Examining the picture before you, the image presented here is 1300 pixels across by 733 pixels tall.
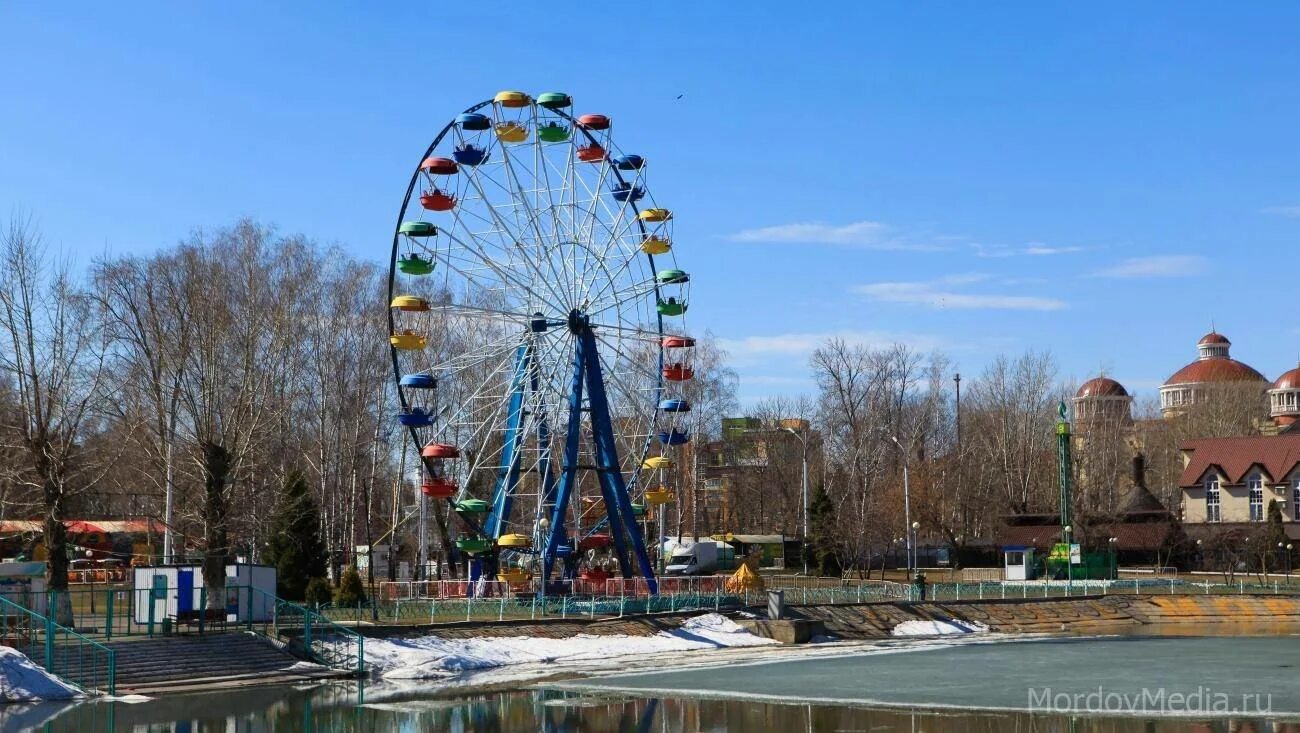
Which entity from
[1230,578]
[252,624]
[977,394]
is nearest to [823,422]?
[977,394]

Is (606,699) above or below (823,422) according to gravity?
below

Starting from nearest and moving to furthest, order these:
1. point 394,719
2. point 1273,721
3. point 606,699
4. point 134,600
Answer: point 1273,721 < point 394,719 < point 606,699 < point 134,600

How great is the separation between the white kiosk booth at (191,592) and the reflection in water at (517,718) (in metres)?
6.05

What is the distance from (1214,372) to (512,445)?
424 ft

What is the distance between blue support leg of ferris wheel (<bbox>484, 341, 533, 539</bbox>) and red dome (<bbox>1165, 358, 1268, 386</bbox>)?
123193 mm

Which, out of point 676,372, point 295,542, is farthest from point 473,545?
point 676,372

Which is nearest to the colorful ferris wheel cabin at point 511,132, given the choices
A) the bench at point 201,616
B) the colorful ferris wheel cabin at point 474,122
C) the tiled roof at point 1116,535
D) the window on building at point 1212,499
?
the colorful ferris wheel cabin at point 474,122

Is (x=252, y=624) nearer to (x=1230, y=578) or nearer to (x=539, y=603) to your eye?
(x=539, y=603)

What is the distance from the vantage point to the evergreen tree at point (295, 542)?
172 ft

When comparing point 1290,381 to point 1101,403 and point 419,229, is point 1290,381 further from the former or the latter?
point 419,229

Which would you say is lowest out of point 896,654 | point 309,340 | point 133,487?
point 896,654

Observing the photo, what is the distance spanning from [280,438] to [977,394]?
70878 mm

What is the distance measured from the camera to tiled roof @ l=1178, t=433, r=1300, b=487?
3886 inches

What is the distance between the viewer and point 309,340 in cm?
6506
